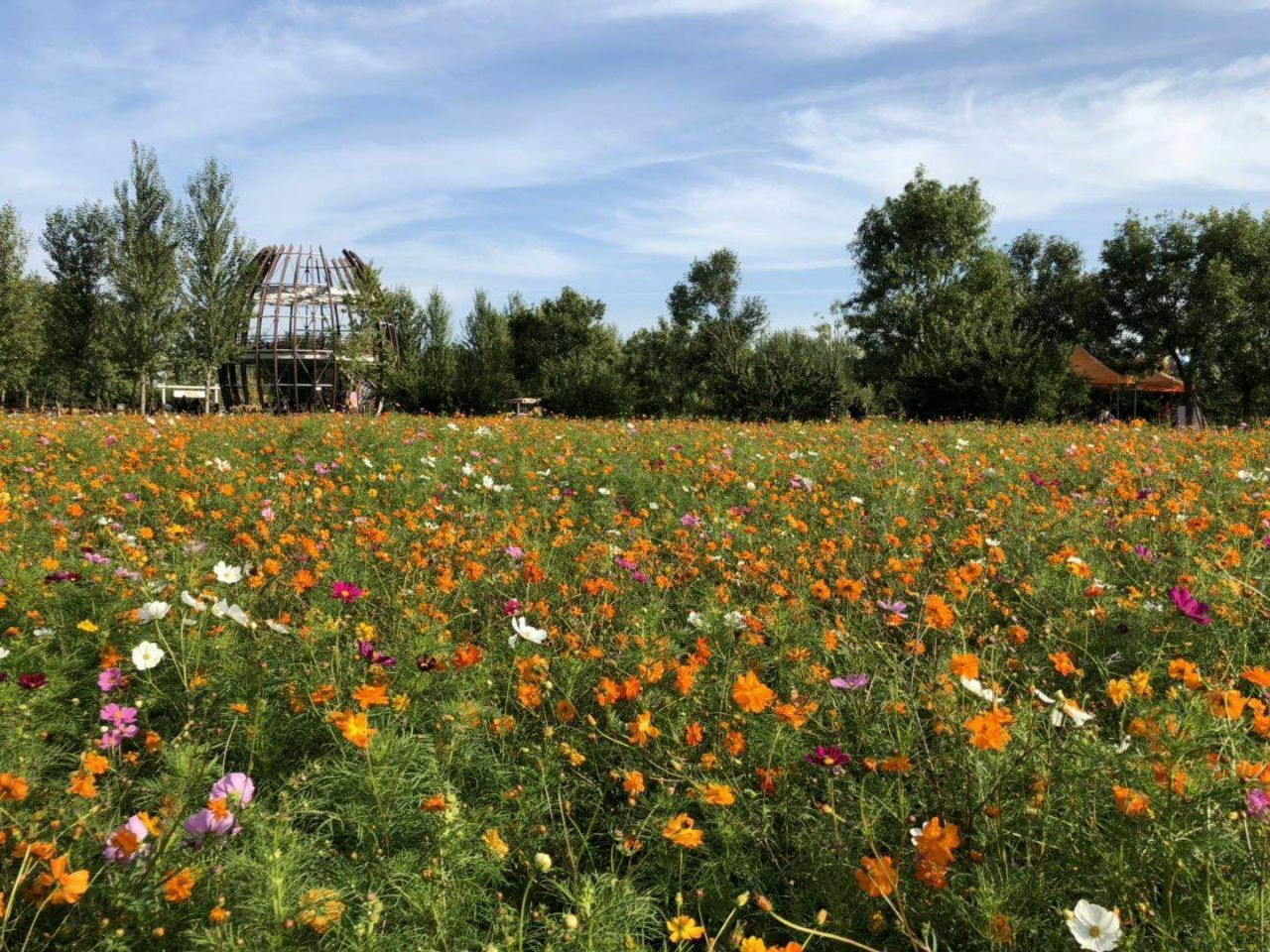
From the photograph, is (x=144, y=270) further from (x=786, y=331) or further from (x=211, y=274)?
(x=786, y=331)

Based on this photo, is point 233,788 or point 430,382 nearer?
point 233,788

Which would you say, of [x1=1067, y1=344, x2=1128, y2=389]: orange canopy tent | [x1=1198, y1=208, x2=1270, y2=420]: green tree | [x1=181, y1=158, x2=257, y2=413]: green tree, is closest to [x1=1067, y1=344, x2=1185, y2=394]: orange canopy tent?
[x1=1067, y1=344, x2=1128, y2=389]: orange canopy tent

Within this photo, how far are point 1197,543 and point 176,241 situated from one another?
93.1ft

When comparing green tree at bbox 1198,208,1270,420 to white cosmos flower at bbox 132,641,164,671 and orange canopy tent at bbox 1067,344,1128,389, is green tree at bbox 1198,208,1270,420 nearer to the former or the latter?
orange canopy tent at bbox 1067,344,1128,389

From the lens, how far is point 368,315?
28.3 metres

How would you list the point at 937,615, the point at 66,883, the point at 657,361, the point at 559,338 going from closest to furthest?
the point at 66,883 < the point at 937,615 < the point at 559,338 < the point at 657,361

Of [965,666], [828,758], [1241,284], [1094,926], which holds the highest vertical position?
[1241,284]

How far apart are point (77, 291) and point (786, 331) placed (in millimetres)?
27532

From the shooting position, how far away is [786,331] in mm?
24750

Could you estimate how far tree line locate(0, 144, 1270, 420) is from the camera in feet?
63.3

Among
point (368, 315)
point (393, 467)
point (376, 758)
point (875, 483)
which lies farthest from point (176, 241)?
point (376, 758)

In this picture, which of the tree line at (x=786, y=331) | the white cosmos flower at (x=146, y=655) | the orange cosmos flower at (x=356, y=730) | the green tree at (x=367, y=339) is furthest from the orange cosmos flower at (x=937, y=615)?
the green tree at (x=367, y=339)

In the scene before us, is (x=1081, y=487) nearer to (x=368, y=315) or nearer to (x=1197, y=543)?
(x=1197, y=543)

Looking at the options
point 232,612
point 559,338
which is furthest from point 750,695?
point 559,338
